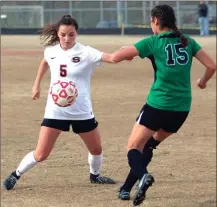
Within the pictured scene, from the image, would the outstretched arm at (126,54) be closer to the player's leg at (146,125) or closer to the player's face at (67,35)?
the player's leg at (146,125)

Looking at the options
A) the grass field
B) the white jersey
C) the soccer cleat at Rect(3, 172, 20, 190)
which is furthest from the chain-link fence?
the white jersey

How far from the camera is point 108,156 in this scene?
9344mm

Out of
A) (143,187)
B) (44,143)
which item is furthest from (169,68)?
(44,143)

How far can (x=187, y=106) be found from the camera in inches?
254

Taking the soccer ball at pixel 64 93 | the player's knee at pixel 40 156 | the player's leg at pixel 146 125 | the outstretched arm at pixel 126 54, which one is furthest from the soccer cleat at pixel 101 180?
the outstretched arm at pixel 126 54

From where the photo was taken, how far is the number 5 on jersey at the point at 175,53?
6234 millimetres

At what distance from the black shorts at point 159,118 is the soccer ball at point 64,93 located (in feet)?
2.72

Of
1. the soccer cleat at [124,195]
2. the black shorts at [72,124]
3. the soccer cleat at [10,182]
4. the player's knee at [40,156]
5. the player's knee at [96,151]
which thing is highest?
the black shorts at [72,124]

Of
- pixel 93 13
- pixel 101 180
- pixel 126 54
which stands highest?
pixel 126 54

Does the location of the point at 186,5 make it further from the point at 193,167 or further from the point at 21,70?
the point at 193,167

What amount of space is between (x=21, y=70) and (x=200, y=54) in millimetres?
14336

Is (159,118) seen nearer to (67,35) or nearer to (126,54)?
(126,54)

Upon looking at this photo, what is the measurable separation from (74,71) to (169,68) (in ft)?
3.73

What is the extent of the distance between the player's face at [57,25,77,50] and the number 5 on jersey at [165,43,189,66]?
1160 millimetres
